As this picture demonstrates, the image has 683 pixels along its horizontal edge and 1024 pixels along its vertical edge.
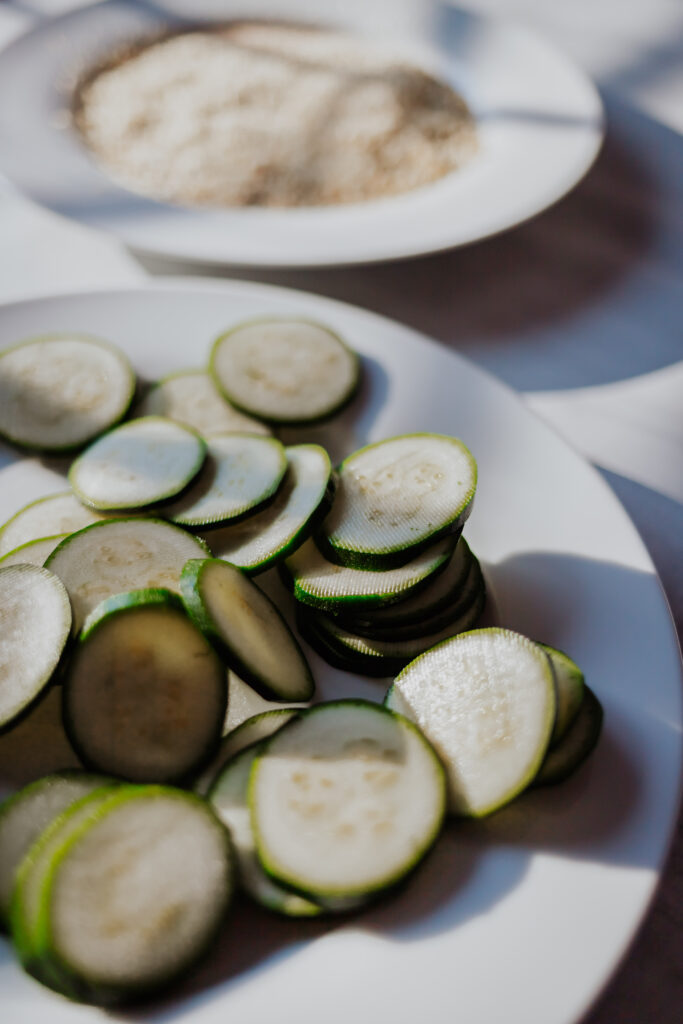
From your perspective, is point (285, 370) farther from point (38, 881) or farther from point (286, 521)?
point (38, 881)

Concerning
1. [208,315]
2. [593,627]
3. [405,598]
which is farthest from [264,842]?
[208,315]

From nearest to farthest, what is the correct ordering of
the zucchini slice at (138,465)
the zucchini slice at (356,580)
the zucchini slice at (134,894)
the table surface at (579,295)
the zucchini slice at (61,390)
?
the zucchini slice at (134,894), the zucchini slice at (356,580), the zucchini slice at (138,465), the zucchini slice at (61,390), the table surface at (579,295)

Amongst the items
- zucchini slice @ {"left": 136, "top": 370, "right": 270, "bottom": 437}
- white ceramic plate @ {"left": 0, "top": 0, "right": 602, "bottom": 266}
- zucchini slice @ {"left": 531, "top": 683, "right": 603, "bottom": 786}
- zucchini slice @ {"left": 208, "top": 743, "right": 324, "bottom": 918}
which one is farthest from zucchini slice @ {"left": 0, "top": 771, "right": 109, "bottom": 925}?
white ceramic plate @ {"left": 0, "top": 0, "right": 602, "bottom": 266}

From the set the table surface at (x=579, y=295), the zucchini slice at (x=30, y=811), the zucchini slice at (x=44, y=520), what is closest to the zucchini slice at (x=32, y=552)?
the zucchini slice at (x=44, y=520)

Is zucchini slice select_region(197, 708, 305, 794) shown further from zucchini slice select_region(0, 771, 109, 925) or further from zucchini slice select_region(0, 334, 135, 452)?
zucchini slice select_region(0, 334, 135, 452)

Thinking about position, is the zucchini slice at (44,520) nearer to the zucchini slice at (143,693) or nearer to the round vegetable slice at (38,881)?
the zucchini slice at (143,693)

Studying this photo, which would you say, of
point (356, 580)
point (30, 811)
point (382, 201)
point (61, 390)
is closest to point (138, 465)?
point (61, 390)
